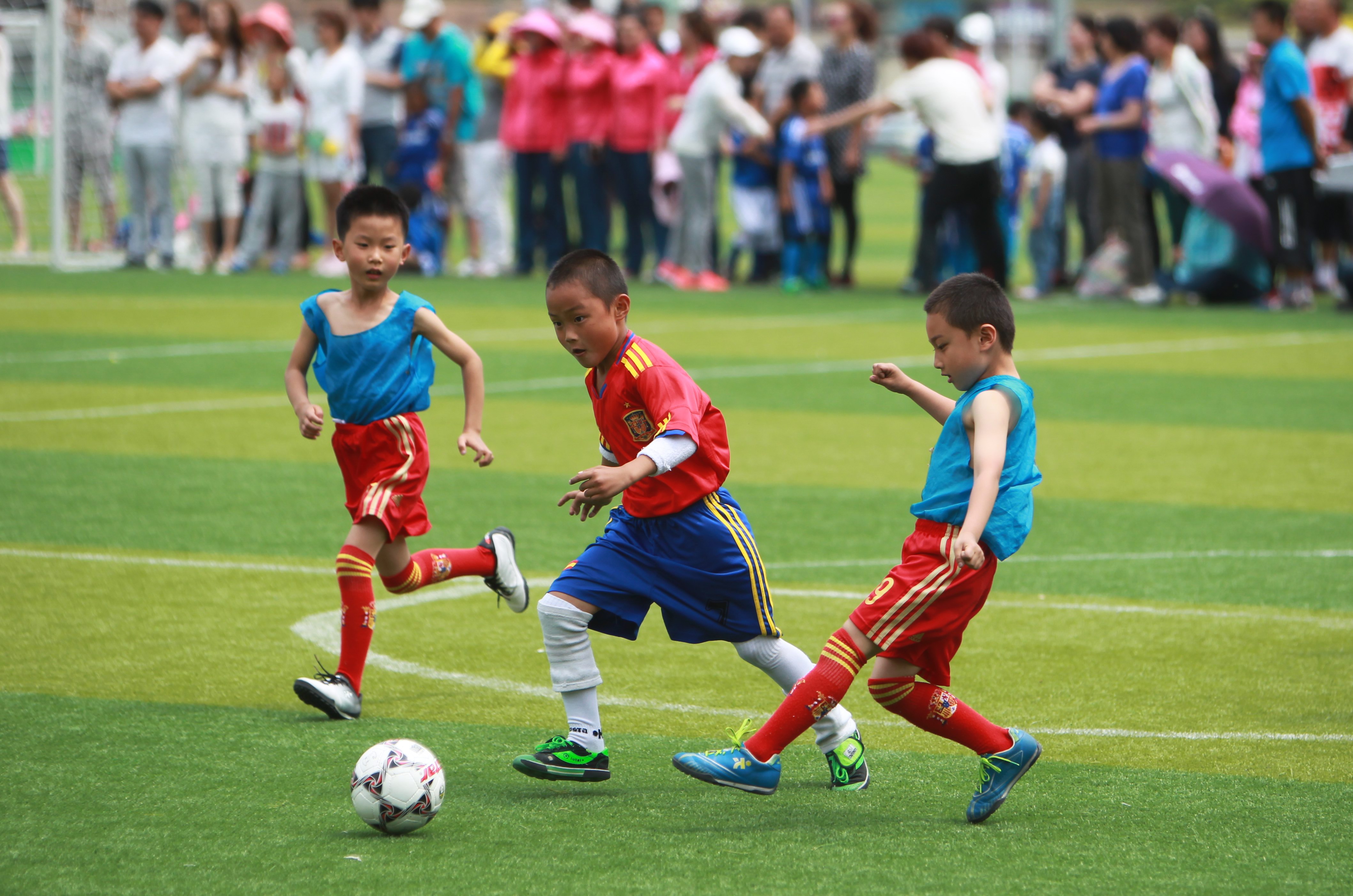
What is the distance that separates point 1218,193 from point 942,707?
1259cm

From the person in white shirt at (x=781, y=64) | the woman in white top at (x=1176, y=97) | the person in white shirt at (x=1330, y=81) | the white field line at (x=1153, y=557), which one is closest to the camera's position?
the white field line at (x=1153, y=557)

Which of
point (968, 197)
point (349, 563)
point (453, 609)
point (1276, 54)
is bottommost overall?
point (453, 609)

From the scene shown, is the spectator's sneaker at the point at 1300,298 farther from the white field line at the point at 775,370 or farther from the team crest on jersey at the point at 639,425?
the team crest on jersey at the point at 639,425

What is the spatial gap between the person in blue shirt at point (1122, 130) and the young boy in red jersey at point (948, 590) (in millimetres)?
12566

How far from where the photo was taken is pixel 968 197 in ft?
52.5

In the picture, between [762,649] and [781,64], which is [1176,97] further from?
[762,649]

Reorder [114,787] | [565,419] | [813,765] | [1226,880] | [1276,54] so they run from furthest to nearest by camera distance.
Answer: [1276,54] < [565,419] < [813,765] < [114,787] < [1226,880]

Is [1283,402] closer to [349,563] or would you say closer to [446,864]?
[349,563]

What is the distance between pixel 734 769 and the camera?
13.3 feet

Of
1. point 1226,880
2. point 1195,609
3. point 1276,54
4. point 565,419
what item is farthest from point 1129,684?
point 1276,54

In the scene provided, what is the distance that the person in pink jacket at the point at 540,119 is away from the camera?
1852 centimetres

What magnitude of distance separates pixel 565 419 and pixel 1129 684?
5.74 m

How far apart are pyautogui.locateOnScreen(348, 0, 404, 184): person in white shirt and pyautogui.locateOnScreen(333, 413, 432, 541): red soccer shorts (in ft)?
45.8

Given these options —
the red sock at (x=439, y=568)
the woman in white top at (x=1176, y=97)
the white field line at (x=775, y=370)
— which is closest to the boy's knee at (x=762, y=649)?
the red sock at (x=439, y=568)
